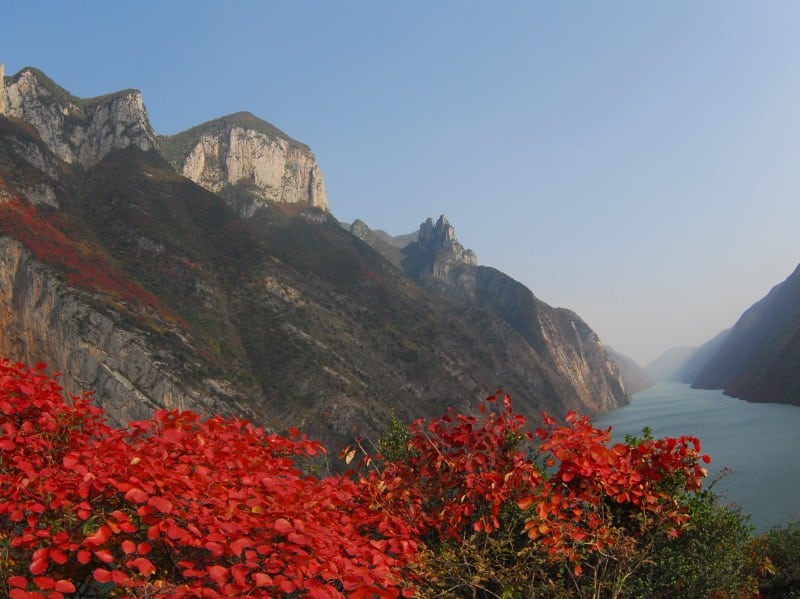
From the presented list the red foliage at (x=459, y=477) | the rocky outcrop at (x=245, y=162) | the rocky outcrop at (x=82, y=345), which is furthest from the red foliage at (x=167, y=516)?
the rocky outcrop at (x=245, y=162)

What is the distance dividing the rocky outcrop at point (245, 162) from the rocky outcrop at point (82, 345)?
7166 centimetres

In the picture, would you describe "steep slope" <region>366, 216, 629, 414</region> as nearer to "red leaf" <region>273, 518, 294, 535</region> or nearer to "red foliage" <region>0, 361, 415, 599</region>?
"red foliage" <region>0, 361, 415, 599</region>

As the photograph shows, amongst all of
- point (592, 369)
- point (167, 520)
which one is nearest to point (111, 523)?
point (167, 520)

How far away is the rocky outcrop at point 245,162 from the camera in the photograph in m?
127

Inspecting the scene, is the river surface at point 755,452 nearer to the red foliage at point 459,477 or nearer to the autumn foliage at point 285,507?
the autumn foliage at point 285,507

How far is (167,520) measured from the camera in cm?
365

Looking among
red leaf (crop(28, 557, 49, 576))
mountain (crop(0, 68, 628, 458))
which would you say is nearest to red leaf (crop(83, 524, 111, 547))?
red leaf (crop(28, 557, 49, 576))

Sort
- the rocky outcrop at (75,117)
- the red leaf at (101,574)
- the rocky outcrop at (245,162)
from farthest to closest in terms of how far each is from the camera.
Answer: the rocky outcrop at (245,162), the rocky outcrop at (75,117), the red leaf at (101,574)

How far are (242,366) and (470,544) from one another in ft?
210

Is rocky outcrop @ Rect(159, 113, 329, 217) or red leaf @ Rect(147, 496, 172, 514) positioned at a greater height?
rocky outcrop @ Rect(159, 113, 329, 217)

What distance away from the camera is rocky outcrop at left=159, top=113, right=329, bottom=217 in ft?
417

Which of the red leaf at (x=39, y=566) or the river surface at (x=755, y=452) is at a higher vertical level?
the red leaf at (x=39, y=566)

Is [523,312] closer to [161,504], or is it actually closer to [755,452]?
[755,452]

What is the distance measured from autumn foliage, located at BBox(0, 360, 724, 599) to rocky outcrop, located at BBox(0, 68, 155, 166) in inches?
4419
